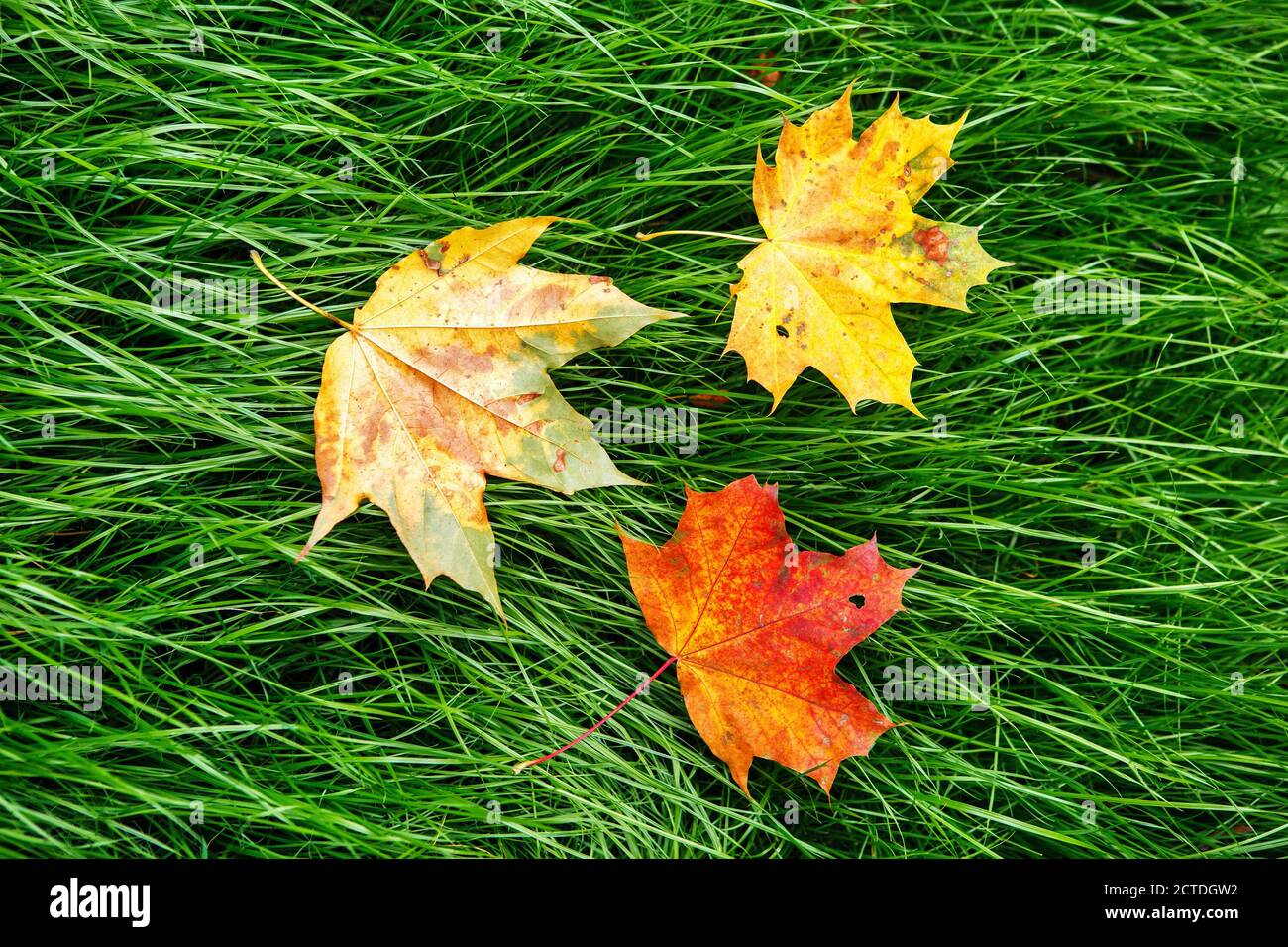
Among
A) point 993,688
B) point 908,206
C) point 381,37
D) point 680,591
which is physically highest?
point 381,37

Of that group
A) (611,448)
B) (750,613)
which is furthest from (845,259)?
(750,613)

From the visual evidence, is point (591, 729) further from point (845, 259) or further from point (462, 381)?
point (845, 259)

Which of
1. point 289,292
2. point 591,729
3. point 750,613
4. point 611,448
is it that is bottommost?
point 591,729

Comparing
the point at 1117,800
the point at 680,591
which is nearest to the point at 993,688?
the point at 1117,800

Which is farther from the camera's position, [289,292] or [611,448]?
[611,448]

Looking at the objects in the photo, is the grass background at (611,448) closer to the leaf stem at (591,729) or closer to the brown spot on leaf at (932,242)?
the leaf stem at (591,729)

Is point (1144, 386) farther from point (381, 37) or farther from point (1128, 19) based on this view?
point (381, 37)
